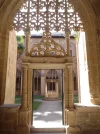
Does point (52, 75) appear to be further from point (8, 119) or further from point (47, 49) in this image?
point (8, 119)

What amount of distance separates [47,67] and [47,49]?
0.61 meters

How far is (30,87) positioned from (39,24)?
218 centimetres

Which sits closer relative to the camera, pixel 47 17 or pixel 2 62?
pixel 2 62

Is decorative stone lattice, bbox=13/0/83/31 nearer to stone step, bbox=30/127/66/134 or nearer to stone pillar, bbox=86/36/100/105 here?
stone pillar, bbox=86/36/100/105

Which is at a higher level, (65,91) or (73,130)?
(65,91)

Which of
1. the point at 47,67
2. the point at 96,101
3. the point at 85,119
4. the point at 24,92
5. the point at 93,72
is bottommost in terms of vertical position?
the point at 85,119

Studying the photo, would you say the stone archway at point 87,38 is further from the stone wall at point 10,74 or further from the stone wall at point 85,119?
the stone wall at point 10,74

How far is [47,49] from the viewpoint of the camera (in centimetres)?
487

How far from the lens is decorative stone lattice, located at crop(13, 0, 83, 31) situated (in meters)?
5.00

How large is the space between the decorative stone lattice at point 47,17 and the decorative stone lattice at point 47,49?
501mm

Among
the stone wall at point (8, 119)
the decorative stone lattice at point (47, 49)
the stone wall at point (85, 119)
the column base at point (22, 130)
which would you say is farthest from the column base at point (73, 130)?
the decorative stone lattice at point (47, 49)

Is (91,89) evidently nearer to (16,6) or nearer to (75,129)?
(75,129)

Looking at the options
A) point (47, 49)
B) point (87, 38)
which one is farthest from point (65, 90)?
point (87, 38)

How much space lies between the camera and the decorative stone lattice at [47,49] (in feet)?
15.9
